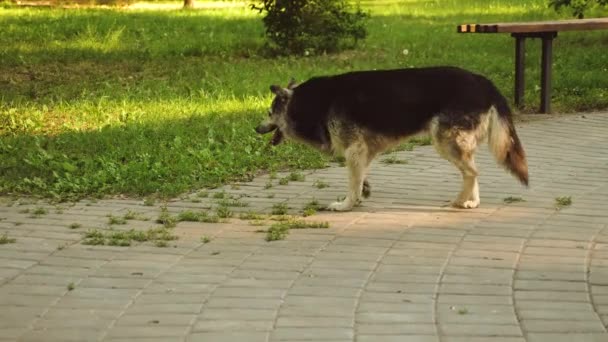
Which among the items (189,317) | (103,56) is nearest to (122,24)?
(103,56)

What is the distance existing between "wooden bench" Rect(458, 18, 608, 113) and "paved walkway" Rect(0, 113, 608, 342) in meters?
3.04

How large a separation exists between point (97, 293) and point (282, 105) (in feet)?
8.75

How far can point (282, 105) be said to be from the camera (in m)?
7.66

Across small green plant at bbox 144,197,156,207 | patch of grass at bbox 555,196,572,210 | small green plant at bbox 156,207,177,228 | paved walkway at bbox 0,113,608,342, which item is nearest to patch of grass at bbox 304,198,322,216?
paved walkway at bbox 0,113,608,342

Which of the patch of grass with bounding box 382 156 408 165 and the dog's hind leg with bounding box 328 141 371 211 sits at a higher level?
the dog's hind leg with bounding box 328 141 371 211

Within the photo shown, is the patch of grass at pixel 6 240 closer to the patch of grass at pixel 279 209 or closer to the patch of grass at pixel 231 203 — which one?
the patch of grass at pixel 231 203

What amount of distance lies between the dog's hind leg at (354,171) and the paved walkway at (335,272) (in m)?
0.11

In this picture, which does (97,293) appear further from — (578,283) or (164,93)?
(164,93)

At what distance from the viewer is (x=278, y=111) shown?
770 centimetres

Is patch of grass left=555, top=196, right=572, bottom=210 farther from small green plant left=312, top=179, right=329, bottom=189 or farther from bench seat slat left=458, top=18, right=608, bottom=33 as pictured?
bench seat slat left=458, top=18, right=608, bottom=33

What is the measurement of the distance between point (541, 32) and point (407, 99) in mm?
4526

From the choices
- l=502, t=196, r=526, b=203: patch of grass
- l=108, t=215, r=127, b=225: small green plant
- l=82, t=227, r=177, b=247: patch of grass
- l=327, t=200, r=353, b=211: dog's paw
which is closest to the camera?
l=82, t=227, r=177, b=247: patch of grass

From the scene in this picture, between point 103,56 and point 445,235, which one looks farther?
point 103,56

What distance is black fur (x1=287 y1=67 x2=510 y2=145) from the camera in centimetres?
716
